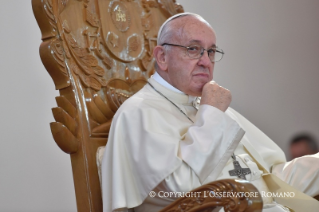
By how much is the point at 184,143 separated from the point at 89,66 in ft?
2.87

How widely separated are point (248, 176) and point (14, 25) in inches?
95.3

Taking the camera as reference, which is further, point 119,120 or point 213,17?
point 213,17

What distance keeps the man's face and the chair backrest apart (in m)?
0.33

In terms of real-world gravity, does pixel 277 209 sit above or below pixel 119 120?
below

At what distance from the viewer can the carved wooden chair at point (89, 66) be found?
8.77 feet

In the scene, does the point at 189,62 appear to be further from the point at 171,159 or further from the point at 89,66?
the point at 171,159

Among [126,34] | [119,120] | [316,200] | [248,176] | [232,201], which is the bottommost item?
[316,200]

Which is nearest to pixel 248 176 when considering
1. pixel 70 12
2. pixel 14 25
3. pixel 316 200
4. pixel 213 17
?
pixel 316 200

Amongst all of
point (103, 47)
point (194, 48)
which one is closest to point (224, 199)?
point (194, 48)

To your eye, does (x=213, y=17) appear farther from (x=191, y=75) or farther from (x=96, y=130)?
(x=96, y=130)

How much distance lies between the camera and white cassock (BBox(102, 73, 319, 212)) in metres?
2.37

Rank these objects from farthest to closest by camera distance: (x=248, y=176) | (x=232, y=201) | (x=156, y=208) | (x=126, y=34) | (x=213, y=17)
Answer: (x=213, y=17), (x=126, y=34), (x=248, y=176), (x=156, y=208), (x=232, y=201)

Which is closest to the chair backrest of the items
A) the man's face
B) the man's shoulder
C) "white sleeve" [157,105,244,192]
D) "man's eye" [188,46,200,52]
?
the man's shoulder

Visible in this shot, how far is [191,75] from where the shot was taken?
9.95 ft
